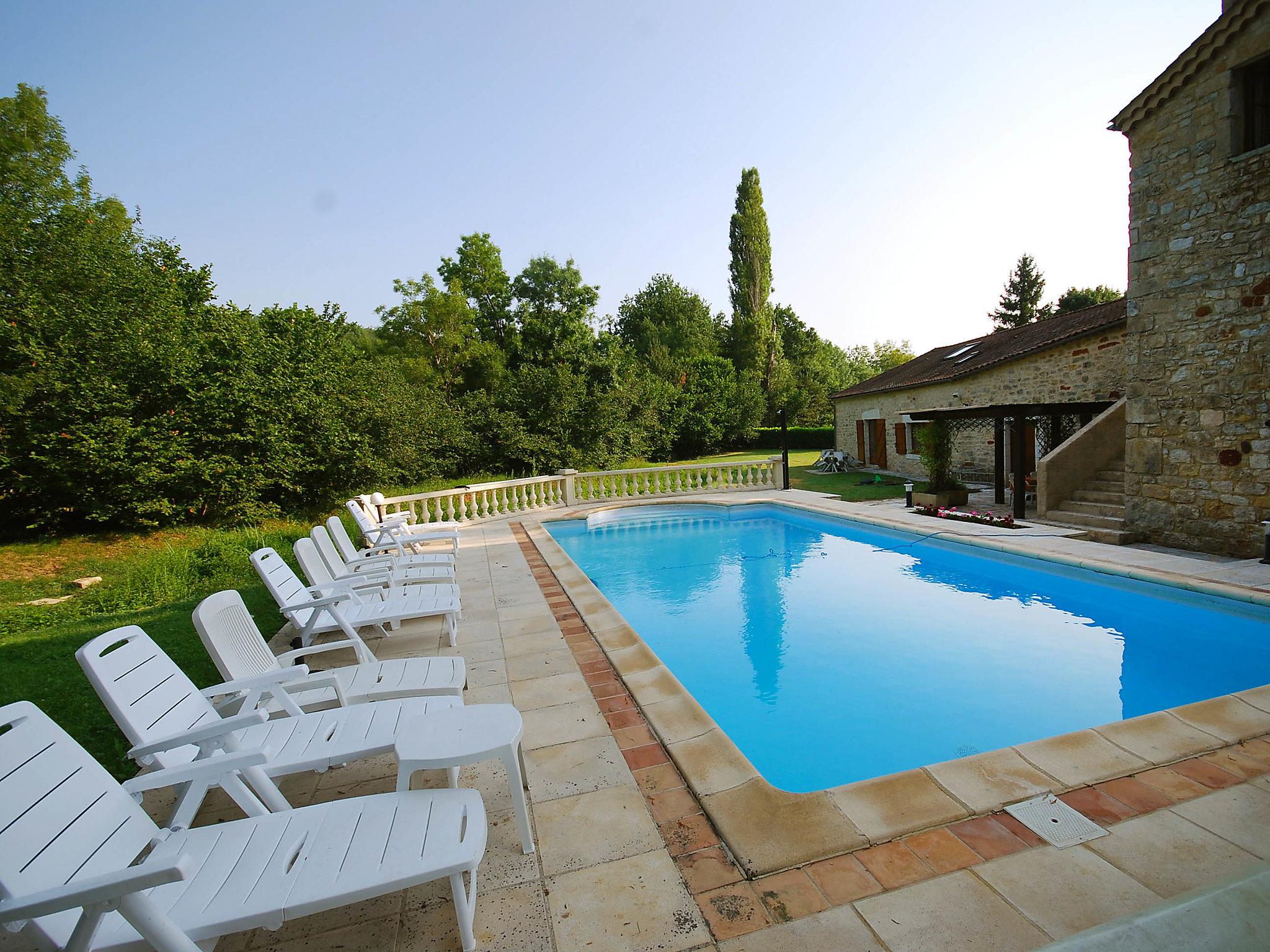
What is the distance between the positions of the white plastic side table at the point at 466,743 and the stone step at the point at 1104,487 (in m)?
10.6

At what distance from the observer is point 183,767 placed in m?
2.27

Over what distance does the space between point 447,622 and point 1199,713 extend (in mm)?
5275

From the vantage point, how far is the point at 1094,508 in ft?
31.1

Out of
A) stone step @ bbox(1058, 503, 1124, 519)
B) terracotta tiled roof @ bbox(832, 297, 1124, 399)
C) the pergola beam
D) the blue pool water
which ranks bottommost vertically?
the blue pool water

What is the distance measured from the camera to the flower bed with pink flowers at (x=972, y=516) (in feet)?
31.7

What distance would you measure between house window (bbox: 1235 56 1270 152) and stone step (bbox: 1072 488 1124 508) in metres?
4.78

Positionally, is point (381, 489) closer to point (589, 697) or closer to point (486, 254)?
point (589, 697)

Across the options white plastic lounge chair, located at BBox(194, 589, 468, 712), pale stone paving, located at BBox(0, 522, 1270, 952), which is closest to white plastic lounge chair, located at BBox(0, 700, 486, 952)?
pale stone paving, located at BBox(0, 522, 1270, 952)

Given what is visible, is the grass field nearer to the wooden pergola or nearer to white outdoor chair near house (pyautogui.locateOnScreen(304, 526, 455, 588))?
white outdoor chair near house (pyautogui.locateOnScreen(304, 526, 455, 588))

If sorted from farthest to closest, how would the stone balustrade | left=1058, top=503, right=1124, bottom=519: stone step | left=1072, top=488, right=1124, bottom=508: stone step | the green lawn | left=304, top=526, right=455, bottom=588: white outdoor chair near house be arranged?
the stone balustrade < left=1072, top=488, right=1124, bottom=508: stone step < left=1058, top=503, right=1124, bottom=519: stone step < left=304, top=526, right=455, bottom=588: white outdoor chair near house < the green lawn

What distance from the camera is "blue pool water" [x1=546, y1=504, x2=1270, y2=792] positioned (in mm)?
4418

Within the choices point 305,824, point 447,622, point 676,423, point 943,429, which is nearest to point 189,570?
point 447,622

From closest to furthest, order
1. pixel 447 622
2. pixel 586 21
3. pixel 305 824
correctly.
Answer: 1. pixel 305 824
2. pixel 447 622
3. pixel 586 21

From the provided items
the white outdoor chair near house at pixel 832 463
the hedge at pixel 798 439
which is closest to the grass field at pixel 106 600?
the white outdoor chair near house at pixel 832 463
